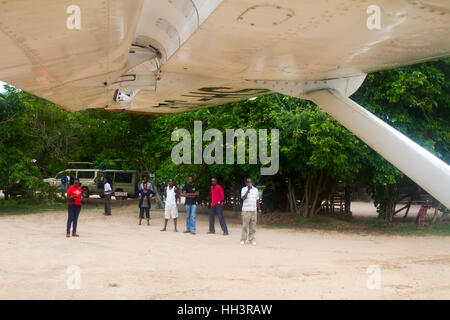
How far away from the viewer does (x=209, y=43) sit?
5445 millimetres

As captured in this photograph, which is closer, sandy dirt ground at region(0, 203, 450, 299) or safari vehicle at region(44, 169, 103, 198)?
sandy dirt ground at region(0, 203, 450, 299)

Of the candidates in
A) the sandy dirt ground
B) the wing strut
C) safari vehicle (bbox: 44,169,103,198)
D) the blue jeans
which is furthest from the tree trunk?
safari vehicle (bbox: 44,169,103,198)

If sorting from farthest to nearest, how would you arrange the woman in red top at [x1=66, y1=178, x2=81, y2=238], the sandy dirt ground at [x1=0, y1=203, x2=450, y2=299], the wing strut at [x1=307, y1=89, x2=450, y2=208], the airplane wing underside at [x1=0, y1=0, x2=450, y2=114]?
the woman in red top at [x1=66, y1=178, x2=81, y2=238] → the sandy dirt ground at [x1=0, y1=203, x2=450, y2=299] → the wing strut at [x1=307, y1=89, x2=450, y2=208] → the airplane wing underside at [x1=0, y1=0, x2=450, y2=114]

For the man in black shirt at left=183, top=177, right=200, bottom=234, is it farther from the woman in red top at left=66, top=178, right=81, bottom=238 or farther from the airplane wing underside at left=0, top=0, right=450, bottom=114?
the airplane wing underside at left=0, top=0, right=450, bottom=114

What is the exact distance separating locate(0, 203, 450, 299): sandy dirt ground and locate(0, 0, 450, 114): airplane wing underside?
335 centimetres

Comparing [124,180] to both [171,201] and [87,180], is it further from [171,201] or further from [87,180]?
[171,201]

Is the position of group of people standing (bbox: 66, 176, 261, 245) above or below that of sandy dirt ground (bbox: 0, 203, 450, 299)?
above

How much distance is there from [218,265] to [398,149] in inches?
174

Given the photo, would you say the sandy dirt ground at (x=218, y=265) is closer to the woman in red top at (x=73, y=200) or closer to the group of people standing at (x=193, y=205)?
the group of people standing at (x=193, y=205)

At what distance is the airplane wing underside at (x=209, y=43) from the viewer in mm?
4445

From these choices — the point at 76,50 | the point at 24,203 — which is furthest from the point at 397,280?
the point at 24,203
